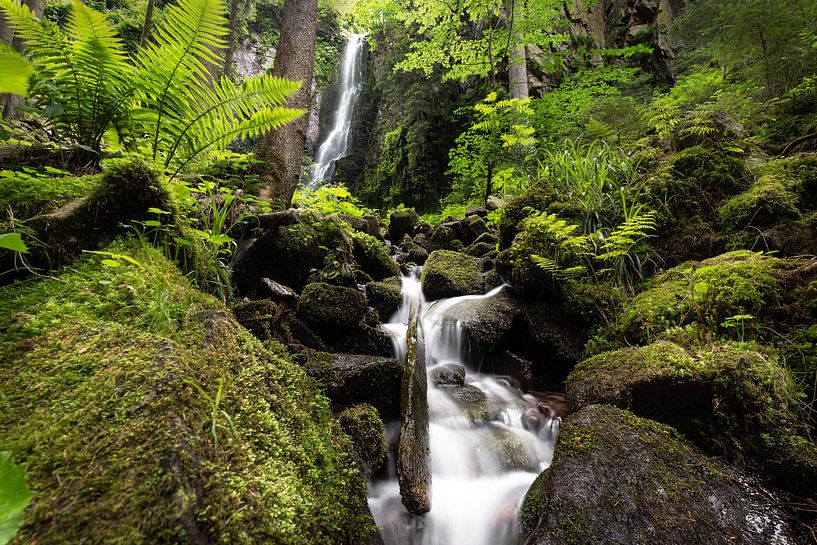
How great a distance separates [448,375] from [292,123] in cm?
388

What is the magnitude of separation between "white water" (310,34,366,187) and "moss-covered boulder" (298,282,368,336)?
14.9 meters

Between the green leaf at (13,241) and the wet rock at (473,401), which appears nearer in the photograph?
the green leaf at (13,241)

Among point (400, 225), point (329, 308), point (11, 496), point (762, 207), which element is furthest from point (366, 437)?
point (400, 225)

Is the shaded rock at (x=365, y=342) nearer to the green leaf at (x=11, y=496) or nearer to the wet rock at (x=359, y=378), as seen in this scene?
the wet rock at (x=359, y=378)

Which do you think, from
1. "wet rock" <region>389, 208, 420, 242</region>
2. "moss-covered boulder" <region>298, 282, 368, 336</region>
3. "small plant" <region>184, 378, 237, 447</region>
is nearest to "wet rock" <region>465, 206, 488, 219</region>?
"wet rock" <region>389, 208, 420, 242</region>

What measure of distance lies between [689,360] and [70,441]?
10.1ft

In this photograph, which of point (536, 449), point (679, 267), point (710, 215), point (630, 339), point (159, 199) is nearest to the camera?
point (159, 199)

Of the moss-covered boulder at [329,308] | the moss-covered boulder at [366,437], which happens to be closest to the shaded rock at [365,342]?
the moss-covered boulder at [329,308]

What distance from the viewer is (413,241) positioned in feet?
26.9

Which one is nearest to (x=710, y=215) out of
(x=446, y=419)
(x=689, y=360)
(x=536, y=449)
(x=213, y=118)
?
(x=689, y=360)

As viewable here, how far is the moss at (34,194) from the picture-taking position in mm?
2025

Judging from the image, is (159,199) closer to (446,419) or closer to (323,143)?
(446,419)

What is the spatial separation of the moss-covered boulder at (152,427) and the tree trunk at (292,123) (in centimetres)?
318

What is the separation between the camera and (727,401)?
7.48ft
